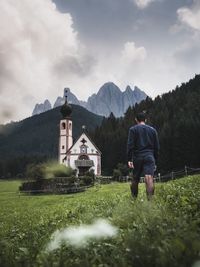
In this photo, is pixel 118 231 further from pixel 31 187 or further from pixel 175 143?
pixel 175 143

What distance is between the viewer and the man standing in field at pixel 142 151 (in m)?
10.7

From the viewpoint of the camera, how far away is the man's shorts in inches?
419

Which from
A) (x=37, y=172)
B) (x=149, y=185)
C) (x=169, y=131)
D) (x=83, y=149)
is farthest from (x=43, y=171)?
(x=149, y=185)

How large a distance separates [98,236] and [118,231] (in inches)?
13.5

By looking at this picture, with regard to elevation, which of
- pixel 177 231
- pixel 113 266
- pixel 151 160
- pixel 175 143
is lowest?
pixel 113 266

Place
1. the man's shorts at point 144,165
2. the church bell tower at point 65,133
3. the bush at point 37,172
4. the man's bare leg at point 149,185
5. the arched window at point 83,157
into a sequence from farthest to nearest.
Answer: the church bell tower at point 65,133
the arched window at point 83,157
the bush at point 37,172
the man's shorts at point 144,165
the man's bare leg at point 149,185

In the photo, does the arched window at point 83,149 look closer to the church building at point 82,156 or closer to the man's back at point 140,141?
the church building at point 82,156

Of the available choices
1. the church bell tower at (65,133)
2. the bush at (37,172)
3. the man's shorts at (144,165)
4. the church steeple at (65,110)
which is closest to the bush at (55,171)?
the bush at (37,172)

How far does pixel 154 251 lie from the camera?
4.76 metres

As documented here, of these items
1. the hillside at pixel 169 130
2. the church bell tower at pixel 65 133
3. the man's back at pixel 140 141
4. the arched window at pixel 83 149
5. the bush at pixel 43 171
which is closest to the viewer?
the man's back at pixel 140 141

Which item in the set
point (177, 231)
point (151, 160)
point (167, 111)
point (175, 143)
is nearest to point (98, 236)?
point (177, 231)

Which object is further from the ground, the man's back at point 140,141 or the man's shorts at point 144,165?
the man's back at point 140,141

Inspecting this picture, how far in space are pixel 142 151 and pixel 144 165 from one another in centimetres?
38

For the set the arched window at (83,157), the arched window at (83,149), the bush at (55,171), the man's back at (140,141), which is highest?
the arched window at (83,149)
